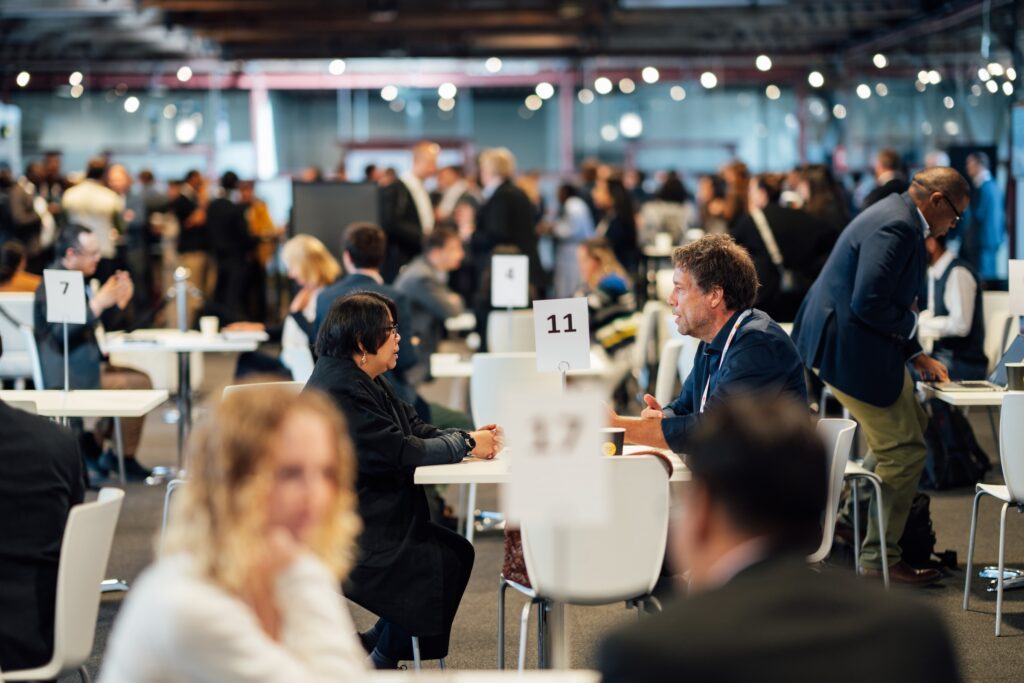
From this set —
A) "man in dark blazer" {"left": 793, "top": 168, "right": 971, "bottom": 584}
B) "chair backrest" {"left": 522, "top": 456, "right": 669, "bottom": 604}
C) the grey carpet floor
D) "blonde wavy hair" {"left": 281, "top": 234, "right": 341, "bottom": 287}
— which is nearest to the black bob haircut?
"chair backrest" {"left": 522, "top": 456, "right": 669, "bottom": 604}

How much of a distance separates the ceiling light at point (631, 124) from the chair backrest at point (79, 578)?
51.1 ft

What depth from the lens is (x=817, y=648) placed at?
1512 mm

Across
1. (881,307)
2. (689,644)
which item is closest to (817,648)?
(689,644)

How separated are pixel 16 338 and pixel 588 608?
4.16m

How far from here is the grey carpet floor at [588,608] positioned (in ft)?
Answer: 13.9

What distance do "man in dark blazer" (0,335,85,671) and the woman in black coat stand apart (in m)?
0.95

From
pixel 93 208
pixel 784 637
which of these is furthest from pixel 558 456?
pixel 93 208

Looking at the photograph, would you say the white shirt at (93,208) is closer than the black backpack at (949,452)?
No

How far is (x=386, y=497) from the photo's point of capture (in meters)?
3.82

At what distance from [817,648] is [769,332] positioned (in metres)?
2.40

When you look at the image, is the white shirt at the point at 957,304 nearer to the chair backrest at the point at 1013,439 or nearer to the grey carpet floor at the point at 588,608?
the grey carpet floor at the point at 588,608

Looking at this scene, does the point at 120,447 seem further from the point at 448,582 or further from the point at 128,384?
the point at 448,582

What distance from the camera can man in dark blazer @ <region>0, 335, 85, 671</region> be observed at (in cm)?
290

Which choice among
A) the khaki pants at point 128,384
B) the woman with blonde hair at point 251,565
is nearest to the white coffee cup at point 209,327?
the khaki pants at point 128,384
